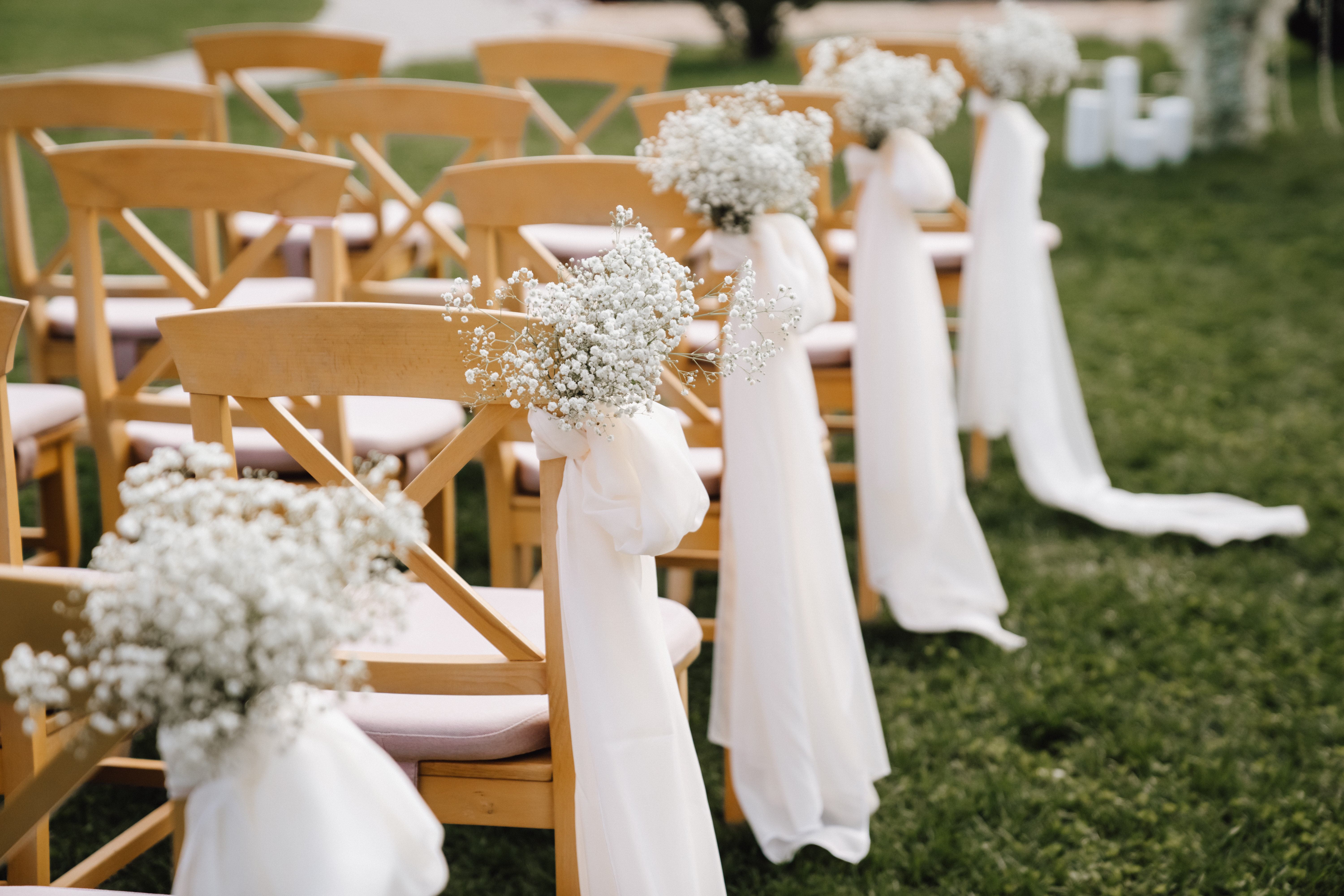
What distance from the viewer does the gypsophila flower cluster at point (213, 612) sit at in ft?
3.30

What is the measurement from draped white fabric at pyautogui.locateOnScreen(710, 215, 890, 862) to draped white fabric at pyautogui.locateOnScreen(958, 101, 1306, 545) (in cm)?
145

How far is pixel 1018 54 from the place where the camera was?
352 centimetres

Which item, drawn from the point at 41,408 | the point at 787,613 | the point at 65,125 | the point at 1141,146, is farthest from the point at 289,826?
the point at 1141,146

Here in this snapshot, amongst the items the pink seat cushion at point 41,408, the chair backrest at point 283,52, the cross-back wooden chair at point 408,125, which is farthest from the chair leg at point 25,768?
the chair backrest at point 283,52

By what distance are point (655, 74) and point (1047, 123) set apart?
6.06m

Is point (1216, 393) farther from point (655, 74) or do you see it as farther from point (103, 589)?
point (103, 589)

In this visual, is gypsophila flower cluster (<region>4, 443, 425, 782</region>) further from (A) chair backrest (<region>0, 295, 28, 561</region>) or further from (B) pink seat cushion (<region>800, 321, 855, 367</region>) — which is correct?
(B) pink seat cushion (<region>800, 321, 855, 367</region>)

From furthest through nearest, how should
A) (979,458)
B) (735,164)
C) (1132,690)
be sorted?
(979,458) < (1132,690) < (735,164)

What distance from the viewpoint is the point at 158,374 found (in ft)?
8.78

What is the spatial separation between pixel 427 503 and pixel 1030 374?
2.60 meters

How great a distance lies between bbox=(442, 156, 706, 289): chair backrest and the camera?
86.7 inches

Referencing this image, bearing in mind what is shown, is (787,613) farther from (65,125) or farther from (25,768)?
(65,125)

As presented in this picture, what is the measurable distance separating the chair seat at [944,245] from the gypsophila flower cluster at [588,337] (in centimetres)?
222

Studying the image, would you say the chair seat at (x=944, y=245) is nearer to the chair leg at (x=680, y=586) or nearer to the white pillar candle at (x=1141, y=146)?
the chair leg at (x=680, y=586)
